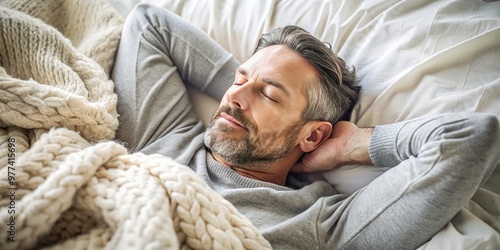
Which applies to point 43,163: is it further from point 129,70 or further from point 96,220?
point 129,70

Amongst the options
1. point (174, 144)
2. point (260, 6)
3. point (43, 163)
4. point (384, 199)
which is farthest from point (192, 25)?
point (384, 199)

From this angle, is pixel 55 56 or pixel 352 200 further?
pixel 55 56

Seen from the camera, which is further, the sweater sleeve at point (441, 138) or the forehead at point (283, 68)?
the forehead at point (283, 68)

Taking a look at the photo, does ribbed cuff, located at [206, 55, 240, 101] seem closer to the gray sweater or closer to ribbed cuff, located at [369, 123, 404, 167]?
the gray sweater

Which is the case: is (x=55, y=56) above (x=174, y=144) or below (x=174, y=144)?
above

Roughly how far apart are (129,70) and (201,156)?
371 millimetres

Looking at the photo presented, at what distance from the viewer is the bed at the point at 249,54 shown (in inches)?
25.3

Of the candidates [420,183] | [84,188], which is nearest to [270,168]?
[420,183]

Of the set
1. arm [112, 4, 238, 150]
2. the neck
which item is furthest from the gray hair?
arm [112, 4, 238, 150]

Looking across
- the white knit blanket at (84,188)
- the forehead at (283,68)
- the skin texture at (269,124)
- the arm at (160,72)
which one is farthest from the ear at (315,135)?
the white knit blanket at (84,188)

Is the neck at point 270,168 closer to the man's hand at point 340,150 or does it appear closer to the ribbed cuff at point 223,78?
the man's hand at point 340,150

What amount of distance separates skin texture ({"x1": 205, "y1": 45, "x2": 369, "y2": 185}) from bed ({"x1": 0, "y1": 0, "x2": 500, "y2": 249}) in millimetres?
111

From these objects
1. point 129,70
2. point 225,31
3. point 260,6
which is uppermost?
point 260,6

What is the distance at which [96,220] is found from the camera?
2.19 feet
